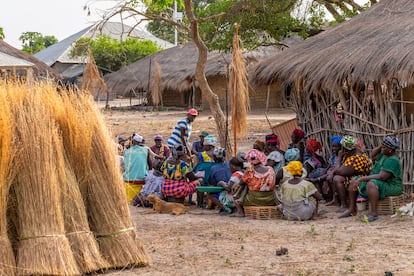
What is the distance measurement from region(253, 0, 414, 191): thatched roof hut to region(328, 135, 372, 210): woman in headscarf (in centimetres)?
67

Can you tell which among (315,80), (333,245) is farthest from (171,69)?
(333,245)

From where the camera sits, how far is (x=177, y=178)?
367 inches

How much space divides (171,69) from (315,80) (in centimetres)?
2123

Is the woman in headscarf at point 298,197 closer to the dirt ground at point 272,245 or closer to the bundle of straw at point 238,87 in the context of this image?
the dirt ground at point 272,245

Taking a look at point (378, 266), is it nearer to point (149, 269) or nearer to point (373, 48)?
point (149, 269)

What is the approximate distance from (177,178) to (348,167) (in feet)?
6.98

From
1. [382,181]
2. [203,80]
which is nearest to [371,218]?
[382,181]

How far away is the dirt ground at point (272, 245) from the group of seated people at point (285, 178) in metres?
0.23

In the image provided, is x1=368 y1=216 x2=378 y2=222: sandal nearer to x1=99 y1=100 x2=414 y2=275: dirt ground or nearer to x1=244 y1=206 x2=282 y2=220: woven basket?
x1=99 y1=100 x2=414 y2=275: dirt ground

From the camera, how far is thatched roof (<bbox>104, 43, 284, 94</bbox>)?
28.2 metres

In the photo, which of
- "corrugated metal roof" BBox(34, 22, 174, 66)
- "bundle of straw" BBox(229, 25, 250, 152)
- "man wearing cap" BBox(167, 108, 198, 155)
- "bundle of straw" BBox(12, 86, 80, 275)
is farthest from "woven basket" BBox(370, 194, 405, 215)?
"corrugated metal roof" BBox(34, 22, 174, 66)

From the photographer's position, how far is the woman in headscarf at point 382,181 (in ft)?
26.8

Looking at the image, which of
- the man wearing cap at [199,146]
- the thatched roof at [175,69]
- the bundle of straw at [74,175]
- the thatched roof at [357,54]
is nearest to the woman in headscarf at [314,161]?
the thatched roof at [357,54]

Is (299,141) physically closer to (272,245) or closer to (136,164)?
(136,164)
